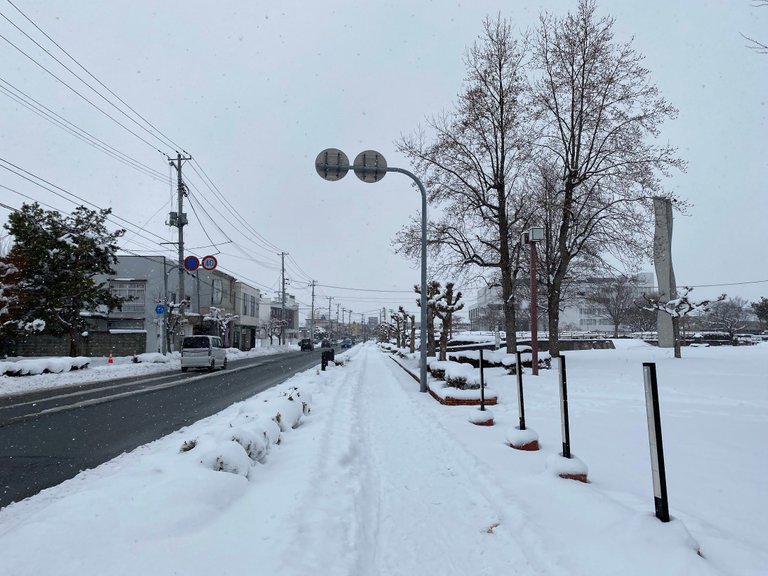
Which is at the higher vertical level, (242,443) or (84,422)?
(242,443)

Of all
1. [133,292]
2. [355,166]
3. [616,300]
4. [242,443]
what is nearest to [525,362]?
[355,166]

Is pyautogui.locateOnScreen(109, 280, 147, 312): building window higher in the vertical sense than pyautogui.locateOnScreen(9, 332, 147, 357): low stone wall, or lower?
higher

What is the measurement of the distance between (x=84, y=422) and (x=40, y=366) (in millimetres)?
13005

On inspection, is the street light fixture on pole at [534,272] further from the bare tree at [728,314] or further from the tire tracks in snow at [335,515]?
the bare tree at [728,314]

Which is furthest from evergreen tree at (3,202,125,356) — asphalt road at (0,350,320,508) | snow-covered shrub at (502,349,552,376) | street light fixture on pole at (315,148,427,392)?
snow-covered shrub at (502,349,552,376)

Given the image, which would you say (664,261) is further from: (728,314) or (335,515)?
(728,314)

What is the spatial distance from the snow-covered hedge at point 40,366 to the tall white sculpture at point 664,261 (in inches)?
1097

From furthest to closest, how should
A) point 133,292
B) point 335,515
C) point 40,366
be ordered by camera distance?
point 133,292, point 40,366, point 335,515

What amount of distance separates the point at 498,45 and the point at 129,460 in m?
23.1

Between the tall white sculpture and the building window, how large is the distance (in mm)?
44617

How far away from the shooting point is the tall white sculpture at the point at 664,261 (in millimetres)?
21961

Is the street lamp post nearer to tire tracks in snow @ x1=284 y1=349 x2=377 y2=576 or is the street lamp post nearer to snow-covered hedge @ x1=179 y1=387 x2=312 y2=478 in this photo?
tire tracks in snow @ x1=284 y1=349 x2=377 y2=576

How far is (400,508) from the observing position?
14.3ft

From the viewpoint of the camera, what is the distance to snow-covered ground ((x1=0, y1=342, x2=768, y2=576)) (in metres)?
3.06
